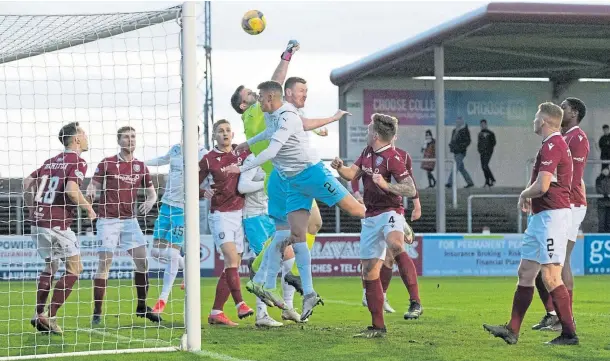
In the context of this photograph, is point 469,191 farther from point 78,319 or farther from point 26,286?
point 78,319

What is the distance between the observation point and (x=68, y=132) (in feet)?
33.1

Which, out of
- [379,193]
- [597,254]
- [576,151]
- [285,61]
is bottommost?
[597,254]

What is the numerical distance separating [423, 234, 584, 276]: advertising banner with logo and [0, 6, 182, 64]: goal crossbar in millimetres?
14357

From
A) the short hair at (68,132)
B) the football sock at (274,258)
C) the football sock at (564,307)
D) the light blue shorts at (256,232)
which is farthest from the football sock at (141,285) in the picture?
the football sock at (564,307)

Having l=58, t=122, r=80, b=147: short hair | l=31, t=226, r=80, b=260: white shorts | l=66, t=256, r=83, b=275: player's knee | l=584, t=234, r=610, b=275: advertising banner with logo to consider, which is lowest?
l=584, t=234, r=610, b=275: advertising banner with logo

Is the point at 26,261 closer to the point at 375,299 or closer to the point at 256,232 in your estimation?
the point at 256,232

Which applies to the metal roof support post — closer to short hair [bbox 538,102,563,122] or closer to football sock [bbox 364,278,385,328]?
football sock [bbox 364,278,385,328]

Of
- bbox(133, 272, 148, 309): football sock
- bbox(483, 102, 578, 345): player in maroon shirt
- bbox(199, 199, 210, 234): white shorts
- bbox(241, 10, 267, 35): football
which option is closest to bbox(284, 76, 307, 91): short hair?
Result: bbox(241, 10, 267, 35): football

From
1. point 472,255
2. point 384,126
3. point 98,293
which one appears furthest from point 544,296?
point 472,255

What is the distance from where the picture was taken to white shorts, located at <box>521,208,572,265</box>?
8.49 m

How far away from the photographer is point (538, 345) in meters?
8.63

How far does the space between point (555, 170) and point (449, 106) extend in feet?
79.9

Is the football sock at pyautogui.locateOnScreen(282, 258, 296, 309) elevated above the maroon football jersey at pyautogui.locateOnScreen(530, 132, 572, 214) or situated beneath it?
situated beneath

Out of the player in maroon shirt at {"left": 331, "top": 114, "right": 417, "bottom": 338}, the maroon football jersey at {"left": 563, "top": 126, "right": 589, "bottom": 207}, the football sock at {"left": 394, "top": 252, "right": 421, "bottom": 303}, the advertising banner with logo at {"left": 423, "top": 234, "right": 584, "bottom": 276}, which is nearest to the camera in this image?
the player in maroon shirt at {"left": 331, "top": 114, "right": 417, "bottom": 338}
